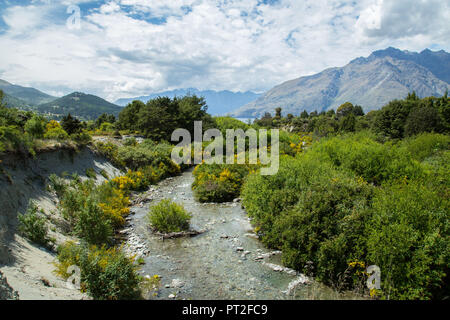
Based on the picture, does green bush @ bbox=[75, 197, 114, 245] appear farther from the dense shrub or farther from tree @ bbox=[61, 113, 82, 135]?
tree @ bbox=[61, 113, 82, 135]

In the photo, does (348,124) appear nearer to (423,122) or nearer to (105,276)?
(423,122)

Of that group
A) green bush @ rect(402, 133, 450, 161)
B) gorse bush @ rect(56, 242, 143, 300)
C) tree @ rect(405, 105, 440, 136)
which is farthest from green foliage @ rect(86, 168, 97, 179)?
tree @ rect(405, 105, 440, 136)

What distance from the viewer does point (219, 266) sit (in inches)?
375

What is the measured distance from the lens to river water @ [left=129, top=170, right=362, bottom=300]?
313 inches

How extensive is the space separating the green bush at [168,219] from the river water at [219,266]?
572 mm

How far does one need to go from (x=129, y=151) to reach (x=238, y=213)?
1421 centimetres

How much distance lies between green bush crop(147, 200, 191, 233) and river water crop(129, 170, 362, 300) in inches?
22.5

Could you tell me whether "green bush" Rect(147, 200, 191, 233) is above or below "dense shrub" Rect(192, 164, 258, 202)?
below

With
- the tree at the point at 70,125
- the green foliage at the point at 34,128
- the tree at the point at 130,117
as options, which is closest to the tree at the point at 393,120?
the tree at the point at 130,117

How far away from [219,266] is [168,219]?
423cm

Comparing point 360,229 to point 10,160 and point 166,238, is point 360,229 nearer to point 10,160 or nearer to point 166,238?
point 166,238

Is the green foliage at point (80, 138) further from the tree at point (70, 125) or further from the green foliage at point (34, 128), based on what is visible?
the green foliage at point (34, 128)

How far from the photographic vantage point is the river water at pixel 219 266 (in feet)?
26.1

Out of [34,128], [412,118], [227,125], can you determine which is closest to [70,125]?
[34,128]
